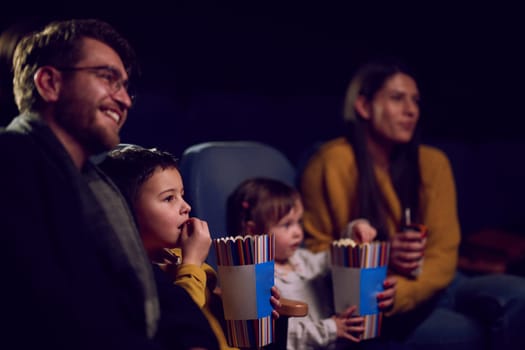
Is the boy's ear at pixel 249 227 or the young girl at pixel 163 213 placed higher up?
the young girl at pixel 163 213

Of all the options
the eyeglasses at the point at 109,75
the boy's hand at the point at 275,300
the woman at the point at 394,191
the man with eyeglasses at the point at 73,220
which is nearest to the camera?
the man with eyeglasses at the point at 73,220

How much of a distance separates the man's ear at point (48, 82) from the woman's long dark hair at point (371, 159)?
1.15 metres

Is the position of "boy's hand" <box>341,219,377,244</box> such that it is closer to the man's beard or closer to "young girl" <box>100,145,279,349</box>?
"young girl" <box>100,145,279,349</box>

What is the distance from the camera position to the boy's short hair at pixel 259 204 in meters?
1.44

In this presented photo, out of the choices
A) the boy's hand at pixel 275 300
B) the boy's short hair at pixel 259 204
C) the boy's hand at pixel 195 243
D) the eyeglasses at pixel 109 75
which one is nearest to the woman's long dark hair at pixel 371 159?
the boy's short hair at pixel 259 204

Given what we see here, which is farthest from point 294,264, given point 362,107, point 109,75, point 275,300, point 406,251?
point 109,75

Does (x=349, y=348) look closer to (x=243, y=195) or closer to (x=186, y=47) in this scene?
(x=243, y=195)

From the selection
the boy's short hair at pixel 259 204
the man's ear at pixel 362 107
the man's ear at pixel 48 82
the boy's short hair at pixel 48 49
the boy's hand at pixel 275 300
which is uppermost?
the boy's short hair at pixel 48 49

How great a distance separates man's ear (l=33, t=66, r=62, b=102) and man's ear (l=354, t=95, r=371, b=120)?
4.15 ft

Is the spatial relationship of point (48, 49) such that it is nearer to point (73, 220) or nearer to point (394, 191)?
point (73, 220)

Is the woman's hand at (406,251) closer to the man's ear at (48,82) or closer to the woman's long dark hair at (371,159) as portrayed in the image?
the woman's long dark hair at (371,159)

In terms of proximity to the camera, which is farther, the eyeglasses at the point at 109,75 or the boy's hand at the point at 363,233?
the boy's hand at the point at 363,233

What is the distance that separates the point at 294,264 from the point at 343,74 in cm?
138

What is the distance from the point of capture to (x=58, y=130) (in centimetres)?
77
